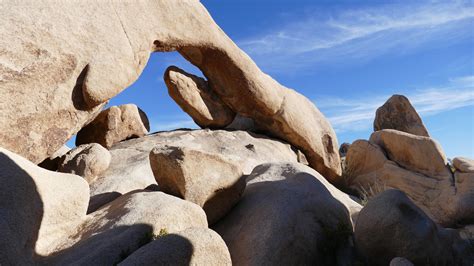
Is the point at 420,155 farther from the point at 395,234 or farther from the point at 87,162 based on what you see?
the point at 87,162

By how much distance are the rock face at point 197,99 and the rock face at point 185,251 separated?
6.67 m

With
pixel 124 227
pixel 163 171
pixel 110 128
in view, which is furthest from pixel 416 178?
pixel 124 227

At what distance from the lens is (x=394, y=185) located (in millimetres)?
13086

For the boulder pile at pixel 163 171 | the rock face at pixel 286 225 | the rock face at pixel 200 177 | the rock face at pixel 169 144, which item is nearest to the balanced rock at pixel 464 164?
the boulder pile at pixel 163 171

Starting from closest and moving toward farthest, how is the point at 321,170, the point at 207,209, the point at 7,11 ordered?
1. the point at 207,209
2. the point at 7,11
3. the point at 321,170

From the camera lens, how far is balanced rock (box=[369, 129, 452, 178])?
1313 centimetres

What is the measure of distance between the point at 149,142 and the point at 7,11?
154 inches

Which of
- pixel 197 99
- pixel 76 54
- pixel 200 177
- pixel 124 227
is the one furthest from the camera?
pixel 197 99

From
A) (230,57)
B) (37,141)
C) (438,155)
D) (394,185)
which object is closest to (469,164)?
(438,155)

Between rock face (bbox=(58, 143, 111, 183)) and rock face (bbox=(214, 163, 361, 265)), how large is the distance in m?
2.66

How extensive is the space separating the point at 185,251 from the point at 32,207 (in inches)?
62.4

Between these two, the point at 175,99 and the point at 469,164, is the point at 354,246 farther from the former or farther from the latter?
the point at 469,164

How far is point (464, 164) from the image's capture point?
12883 millimetres

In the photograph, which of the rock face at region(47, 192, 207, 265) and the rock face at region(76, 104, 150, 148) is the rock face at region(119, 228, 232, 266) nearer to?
the rock face at region(47, 192, 207, 265)
